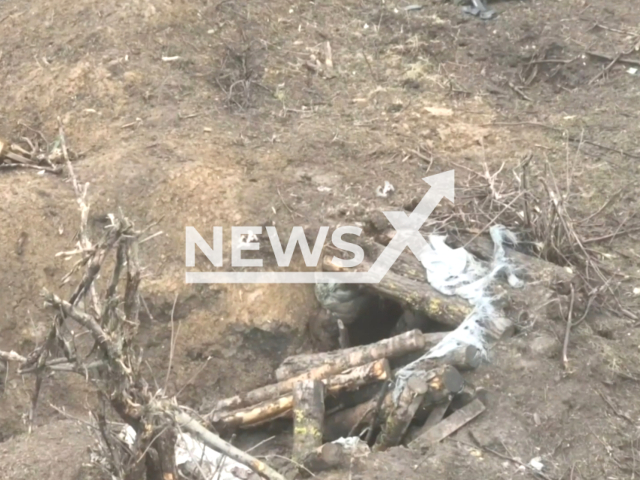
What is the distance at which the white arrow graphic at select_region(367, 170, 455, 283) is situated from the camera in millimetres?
3457

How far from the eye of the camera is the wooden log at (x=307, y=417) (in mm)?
2842

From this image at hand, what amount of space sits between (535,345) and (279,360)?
1.33 meters

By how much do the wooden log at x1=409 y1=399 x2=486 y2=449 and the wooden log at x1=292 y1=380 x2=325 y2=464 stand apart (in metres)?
0.38

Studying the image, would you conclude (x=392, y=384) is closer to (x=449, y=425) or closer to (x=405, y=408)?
(x=405, y=408)

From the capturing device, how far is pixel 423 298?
3305 millimetres

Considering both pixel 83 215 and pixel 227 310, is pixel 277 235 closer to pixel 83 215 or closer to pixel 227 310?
pixel 227 310

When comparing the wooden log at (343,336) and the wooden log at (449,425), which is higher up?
the wooden log at (449,425)

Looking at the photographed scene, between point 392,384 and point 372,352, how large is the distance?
0.21 metres

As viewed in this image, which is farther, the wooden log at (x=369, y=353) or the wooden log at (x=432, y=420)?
the wooden log at (x=369, y=353)

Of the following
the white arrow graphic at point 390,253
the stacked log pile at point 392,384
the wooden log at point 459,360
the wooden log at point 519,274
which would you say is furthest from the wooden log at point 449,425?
the white arrow graphic at point 390,253

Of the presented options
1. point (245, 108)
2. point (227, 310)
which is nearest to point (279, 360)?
point (227, 310)

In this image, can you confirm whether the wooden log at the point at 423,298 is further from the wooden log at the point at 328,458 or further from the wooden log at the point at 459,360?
the wooden log at the point at 328,458

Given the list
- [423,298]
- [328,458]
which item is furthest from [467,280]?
[328,458]

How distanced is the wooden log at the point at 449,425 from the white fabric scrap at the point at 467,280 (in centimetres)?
21
